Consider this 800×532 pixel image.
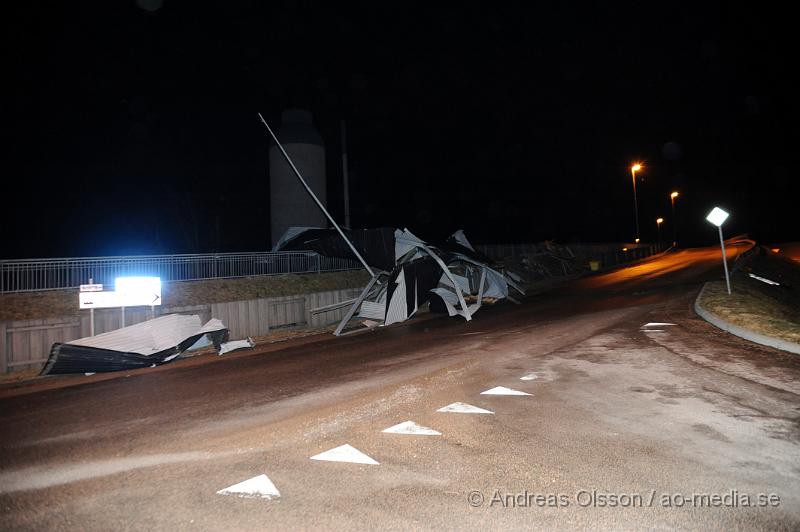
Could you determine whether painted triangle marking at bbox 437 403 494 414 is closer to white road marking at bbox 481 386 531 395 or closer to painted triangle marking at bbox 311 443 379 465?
white road marking at bbox 481 386 531 395

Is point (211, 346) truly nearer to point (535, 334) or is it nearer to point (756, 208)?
point (535, 334)

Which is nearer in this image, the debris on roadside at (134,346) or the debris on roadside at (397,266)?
the debris on roadside at (134,346)

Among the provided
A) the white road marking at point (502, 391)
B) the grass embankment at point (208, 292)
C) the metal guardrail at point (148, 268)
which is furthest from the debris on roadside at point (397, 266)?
the white road marking at point (502, 391)

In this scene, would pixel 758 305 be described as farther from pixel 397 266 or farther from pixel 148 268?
pixel 148 268

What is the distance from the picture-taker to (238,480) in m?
4.12

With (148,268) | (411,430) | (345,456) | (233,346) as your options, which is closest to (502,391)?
(411,430)

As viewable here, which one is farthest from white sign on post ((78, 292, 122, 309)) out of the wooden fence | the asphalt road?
the asphalt road

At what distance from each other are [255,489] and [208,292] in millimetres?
14355

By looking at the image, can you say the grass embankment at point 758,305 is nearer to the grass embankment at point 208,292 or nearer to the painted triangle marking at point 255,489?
the painted triangle marking at point 255,489

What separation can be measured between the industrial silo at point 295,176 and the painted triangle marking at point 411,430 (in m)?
22.0

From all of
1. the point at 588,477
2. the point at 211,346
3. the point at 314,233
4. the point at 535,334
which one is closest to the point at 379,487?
the point at 588,477

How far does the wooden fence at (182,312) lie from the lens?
37.9 feet

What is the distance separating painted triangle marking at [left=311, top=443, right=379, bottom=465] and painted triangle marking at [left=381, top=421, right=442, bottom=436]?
0.67 meters

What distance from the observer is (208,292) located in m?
16.9
